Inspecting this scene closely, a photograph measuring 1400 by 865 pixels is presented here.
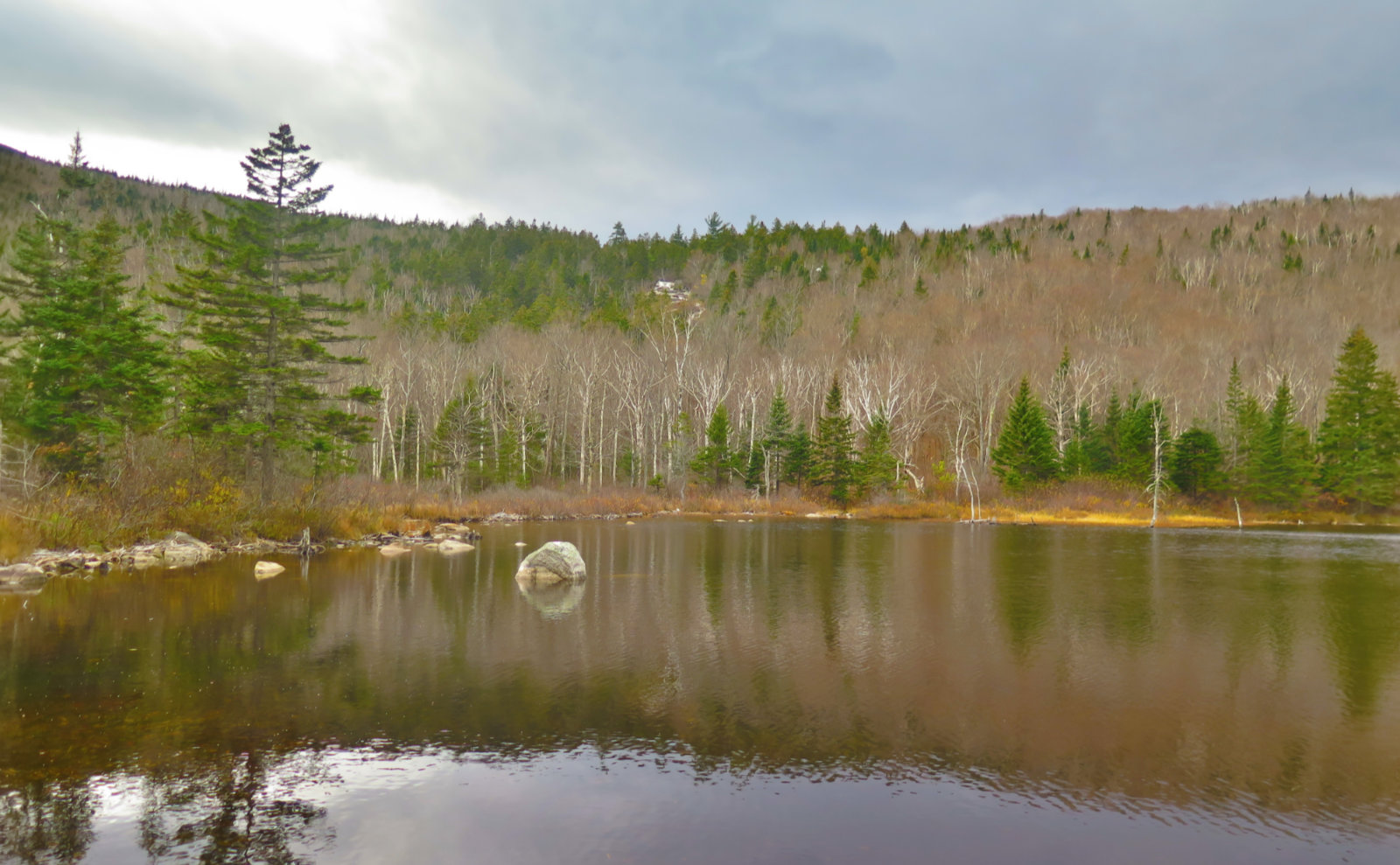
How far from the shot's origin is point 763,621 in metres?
16.8

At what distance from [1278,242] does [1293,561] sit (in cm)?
12581

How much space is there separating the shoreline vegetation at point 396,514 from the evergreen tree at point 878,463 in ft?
5.94

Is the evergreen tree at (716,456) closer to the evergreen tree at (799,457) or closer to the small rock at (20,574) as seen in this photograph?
the evergreen tree at (799,457)

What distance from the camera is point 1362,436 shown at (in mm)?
54344

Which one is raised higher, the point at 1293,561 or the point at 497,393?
the point at 497,393

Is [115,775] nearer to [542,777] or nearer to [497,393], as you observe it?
[542,777]

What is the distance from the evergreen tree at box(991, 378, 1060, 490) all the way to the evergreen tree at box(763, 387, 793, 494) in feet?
55.0

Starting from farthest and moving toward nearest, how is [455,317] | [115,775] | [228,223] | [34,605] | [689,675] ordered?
[455,317] < [228,223] < [34,605] < [689,675] < [115,775]

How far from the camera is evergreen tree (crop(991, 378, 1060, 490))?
57781mm

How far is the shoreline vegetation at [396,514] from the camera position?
22.2 m

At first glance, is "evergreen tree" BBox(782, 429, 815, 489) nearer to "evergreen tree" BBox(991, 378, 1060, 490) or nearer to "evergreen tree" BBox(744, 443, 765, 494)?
"evergreen tree" BBox(744, 443, 765, 494)

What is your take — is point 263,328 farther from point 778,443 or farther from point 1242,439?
→ point 1242,439

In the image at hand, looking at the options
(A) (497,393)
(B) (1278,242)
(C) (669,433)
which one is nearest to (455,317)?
(A) (497,393)

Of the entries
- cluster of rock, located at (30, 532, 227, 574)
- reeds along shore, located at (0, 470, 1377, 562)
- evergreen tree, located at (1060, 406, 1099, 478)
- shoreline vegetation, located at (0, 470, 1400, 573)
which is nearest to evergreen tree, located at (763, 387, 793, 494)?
shoreline vegetation, located at (0, 470, 1400, 573)
